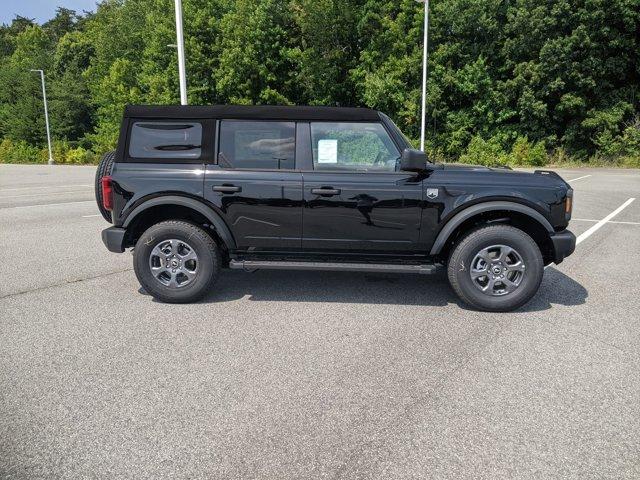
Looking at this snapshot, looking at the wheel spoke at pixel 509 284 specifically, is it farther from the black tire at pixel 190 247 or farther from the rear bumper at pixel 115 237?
the rear bumper at pixel 115 237

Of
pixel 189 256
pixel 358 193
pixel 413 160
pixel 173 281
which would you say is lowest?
pixel 173 281

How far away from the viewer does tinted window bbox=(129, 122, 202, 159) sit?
4832mm

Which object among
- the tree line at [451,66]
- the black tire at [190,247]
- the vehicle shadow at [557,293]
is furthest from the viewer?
the tree line at [451,66]

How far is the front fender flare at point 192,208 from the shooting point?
475cm

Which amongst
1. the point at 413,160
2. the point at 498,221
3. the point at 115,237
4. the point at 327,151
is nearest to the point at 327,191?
the point at 327,151

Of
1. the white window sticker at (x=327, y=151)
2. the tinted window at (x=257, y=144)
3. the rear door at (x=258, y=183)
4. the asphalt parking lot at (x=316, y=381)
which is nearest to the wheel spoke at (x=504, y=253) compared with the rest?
the asphalt parking lot at (x=316, y=381)

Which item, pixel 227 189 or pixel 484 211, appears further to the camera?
pixel 227 189

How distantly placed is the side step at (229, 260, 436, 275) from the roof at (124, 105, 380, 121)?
1380 millimetres

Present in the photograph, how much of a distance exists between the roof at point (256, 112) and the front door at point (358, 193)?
0.08 m

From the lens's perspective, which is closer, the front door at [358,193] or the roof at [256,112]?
the front door at [358,193]

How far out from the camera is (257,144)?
4.80 m

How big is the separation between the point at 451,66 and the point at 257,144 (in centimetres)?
3092

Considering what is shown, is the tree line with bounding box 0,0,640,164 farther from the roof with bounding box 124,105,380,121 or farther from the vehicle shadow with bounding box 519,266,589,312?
the roof with bounding box 124,105,380,121

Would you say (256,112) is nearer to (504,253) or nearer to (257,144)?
(257,144)
